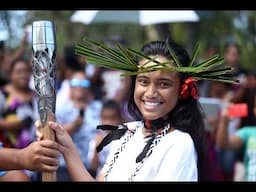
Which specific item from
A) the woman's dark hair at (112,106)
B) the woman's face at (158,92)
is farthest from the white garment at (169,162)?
the woman's dark hair at (112,106)

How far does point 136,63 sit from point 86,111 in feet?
10.6

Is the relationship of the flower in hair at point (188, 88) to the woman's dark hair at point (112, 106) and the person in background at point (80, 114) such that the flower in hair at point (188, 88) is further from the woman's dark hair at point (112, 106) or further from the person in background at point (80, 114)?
the woman's dark hair at point (112, 106)

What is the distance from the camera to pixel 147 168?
3.28 m

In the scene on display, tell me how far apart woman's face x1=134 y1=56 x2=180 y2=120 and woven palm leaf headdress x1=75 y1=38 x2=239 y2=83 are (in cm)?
4

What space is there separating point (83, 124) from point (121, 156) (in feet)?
10.1

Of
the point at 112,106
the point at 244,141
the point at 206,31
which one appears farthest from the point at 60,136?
the point at 206,31

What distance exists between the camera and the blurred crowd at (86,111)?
6.11 m

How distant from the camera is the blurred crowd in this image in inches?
241

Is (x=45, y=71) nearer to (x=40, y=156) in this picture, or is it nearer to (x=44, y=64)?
(x=44, y=64)

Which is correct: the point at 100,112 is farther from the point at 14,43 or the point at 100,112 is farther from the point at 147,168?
the point at 14,43

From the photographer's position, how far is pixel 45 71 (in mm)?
3154

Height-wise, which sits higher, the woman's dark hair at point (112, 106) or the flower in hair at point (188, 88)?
the flower in hair at point (188, 88)
